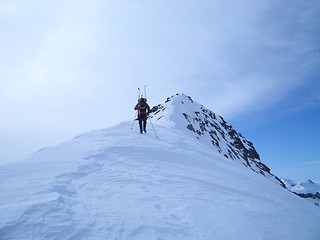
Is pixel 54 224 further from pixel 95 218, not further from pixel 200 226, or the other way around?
pixel 200 226

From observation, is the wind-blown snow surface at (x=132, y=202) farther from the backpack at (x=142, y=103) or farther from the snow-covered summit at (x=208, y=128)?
the snow-covered summit at (x=208, y=128)

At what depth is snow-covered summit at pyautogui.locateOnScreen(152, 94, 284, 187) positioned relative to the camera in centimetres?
3444

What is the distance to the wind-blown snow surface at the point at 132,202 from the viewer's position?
4.76m

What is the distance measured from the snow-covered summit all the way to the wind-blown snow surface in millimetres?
19381

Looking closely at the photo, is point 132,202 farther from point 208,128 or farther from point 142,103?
point 208,128

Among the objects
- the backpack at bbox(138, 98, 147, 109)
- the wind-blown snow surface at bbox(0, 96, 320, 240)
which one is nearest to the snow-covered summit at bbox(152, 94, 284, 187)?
the backpack at bbox(138, 98, 147, 109)

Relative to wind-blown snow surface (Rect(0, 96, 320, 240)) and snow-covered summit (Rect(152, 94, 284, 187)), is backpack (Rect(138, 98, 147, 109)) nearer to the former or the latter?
wind-blown snow surface (Rect(0, 96, 320, 240))

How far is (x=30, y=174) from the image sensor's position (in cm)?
702

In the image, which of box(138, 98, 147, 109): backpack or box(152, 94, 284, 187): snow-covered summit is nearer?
box(138, 98, 147, 109): backpack

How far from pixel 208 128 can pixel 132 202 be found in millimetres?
37967

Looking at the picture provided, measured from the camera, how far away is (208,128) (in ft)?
141

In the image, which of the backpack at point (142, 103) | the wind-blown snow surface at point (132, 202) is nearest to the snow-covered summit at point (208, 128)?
the backpack at point (142, 103)

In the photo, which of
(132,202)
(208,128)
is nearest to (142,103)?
(132,202)

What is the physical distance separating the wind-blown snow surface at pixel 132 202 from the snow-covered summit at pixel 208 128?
1938 cm
